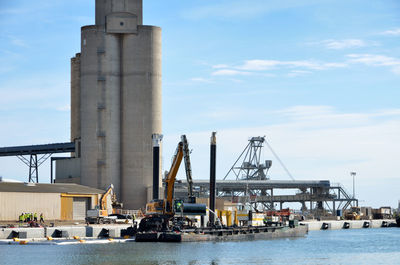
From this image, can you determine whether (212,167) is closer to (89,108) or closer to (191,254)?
(191,254)

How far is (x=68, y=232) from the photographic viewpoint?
93438 millimetres

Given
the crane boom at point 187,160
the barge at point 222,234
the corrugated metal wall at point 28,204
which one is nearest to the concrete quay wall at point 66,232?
the barge at point 222,234

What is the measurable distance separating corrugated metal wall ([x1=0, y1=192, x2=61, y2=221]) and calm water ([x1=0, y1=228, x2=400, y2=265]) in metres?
25.1

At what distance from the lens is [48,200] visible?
370 ft

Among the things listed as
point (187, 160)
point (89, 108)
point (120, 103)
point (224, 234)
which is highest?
point (120, 103)

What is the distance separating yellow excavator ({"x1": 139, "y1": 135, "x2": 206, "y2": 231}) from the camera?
90.7 meters

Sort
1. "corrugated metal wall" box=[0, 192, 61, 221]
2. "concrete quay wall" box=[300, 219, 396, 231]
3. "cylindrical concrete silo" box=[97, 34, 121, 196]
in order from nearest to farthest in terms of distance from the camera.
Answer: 1. "corrugated metal wall" box=[0, 192, 61, 221]
2. "cylindrical concrete silo" box=[97, 34, 121, 196]
3. "concrete quay wall" box=[300, 219, 396, 231]

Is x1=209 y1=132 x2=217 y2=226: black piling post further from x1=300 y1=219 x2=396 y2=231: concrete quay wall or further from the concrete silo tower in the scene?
x1=300 y1=219 x2=396 y2=231: concrete quay wall

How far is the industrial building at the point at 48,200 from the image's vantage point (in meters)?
106

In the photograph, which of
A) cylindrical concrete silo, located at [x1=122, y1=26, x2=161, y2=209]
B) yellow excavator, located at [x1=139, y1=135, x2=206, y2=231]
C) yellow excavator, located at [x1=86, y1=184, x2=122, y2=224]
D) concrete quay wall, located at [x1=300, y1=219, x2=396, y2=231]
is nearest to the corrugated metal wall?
yellow excavator, located at [x1=86, y1=184, x2=122, y2=224]

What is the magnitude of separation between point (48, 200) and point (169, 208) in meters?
25.4

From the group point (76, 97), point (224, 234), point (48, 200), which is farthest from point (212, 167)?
point (76, 97)

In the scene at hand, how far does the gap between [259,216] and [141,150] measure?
29.6 metres

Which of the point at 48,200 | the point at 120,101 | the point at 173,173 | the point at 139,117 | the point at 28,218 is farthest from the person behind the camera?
the point at 120,101
